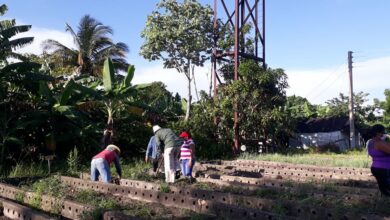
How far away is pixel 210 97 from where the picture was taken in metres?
20.4

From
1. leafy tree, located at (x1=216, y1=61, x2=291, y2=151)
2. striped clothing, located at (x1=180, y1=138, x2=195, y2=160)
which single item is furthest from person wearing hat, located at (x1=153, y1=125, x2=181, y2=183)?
leafy tree, located at (x1=216, y1=61, x2=291, y2=151)

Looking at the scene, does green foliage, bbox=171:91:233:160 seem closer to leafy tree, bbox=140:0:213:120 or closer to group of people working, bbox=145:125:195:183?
leafy tree, bbox=140:0:213:120

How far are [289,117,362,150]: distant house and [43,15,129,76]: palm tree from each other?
1283 centimetres

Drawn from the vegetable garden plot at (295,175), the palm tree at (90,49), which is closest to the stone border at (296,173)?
the vegetable garden plot at (295,175)

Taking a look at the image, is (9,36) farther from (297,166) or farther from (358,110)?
(358,110)

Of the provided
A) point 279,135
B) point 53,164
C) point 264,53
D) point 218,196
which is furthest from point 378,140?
point 264,53

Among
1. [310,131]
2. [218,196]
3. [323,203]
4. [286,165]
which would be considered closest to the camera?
[323,203]

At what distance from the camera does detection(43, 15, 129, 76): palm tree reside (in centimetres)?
2377

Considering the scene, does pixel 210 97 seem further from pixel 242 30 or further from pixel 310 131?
pixel 310 131

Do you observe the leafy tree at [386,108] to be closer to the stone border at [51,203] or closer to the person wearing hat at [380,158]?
the person wearing hat at [380,158]

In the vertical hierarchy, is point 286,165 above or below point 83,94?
below

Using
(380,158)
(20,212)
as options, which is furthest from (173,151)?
(380,158)

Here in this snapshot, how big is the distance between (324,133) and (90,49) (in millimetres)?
16790

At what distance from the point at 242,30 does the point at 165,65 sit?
3936 mm
